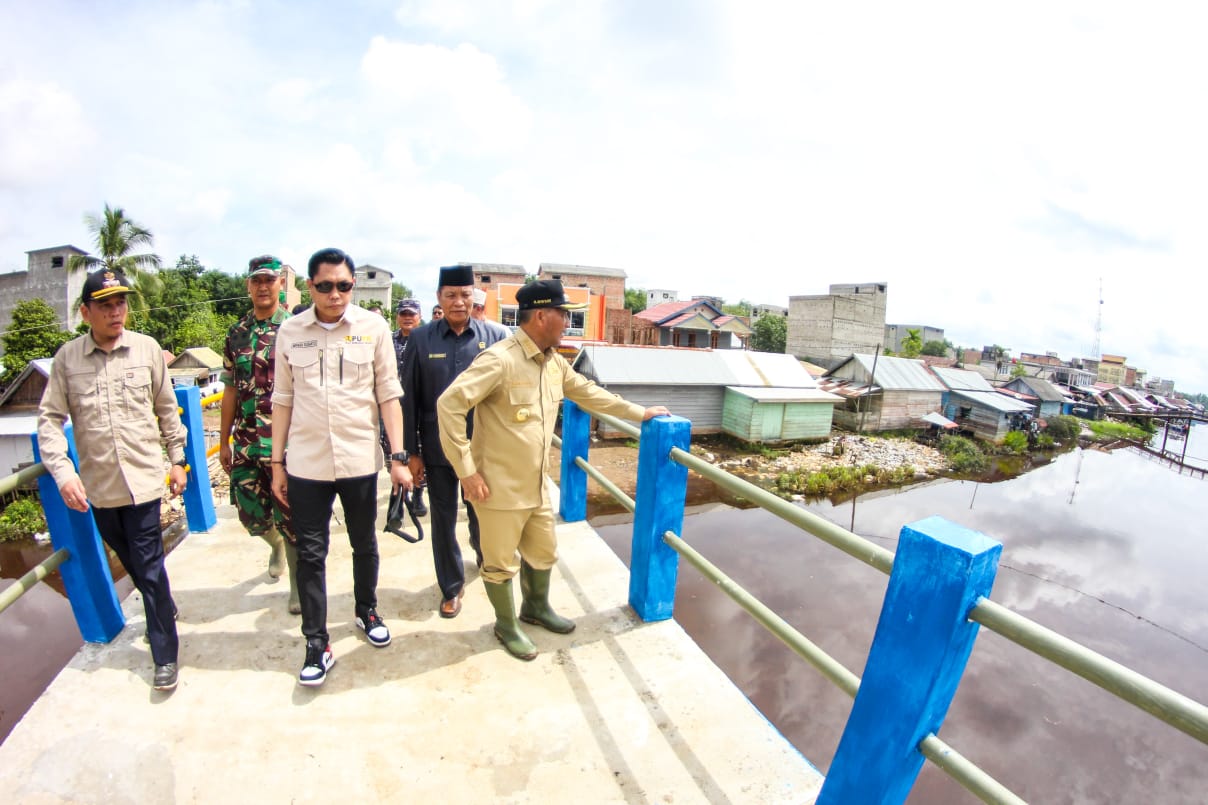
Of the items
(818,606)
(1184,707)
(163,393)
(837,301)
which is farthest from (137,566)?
(837,301)

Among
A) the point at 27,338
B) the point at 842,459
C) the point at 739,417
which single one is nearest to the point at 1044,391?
the point at 842,459

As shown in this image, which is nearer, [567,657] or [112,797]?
[112,797]

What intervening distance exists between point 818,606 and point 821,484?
28.8 feet

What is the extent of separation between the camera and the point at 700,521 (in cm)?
1405

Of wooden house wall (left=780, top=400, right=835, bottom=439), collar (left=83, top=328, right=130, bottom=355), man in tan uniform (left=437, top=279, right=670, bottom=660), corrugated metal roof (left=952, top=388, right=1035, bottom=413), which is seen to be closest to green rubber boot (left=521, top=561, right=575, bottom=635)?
man in tan uniform (left=437, top=279, right=670, bottom=660)

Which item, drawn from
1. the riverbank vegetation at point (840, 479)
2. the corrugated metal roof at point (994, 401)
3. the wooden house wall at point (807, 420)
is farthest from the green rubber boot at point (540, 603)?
the corrugated metal roof at point (994, 401)

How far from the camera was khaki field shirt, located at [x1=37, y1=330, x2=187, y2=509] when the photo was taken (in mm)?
2312

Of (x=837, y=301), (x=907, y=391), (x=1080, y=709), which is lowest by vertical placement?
(x=1080, y=709)

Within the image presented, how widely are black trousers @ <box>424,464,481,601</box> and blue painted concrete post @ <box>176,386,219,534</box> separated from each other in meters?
1.89

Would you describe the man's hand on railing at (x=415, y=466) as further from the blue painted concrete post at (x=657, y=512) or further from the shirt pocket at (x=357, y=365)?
the blue painted concrete post at (x=657, y=512)

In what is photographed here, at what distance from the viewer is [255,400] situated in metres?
2.88

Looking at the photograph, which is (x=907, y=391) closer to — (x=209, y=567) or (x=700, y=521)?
(x=700, y=521)

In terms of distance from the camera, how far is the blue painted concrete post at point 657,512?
270cm

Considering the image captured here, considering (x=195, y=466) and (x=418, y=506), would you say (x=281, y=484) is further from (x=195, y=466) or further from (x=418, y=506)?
(x=418, y=506)
